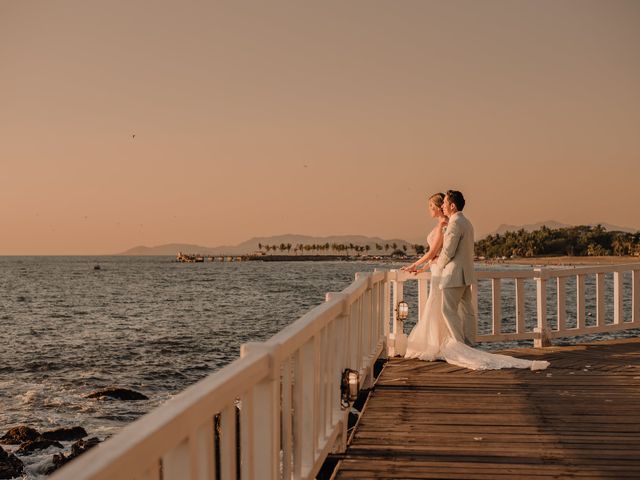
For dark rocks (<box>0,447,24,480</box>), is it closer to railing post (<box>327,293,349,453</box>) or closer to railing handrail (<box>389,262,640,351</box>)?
railing handrail (<box>389,262,640,351</box>)

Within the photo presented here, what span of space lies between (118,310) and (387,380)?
196ft

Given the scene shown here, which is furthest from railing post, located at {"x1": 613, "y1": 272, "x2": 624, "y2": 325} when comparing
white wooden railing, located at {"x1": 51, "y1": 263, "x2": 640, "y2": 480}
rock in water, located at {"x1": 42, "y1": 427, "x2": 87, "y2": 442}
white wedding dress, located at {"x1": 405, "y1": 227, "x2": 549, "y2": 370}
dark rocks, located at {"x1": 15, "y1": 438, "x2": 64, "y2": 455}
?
rock in water, located at {"x1": 42, "y1": 427, "x2": 87, "y2": 442}

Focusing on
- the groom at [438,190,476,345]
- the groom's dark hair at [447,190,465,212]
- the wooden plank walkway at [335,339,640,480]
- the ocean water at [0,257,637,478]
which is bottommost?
the ocean water at [0,257,637,478]

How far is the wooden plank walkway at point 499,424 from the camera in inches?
192

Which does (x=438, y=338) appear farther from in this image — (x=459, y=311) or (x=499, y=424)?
(x=499, y=424)

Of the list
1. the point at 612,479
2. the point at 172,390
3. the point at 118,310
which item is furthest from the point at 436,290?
the point at 118,310

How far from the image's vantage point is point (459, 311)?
9750 millimetres

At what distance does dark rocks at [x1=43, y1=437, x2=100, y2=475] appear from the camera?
653 inches

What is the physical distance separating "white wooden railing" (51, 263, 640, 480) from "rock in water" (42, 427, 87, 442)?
13555 mm

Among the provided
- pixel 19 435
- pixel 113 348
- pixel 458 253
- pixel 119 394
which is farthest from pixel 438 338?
pixel 113 348

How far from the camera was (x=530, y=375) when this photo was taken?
843 centimetres

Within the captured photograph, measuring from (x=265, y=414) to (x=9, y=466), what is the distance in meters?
15.4

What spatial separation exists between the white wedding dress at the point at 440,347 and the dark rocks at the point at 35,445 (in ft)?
40.5

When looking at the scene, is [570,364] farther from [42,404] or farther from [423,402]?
[42,404]
